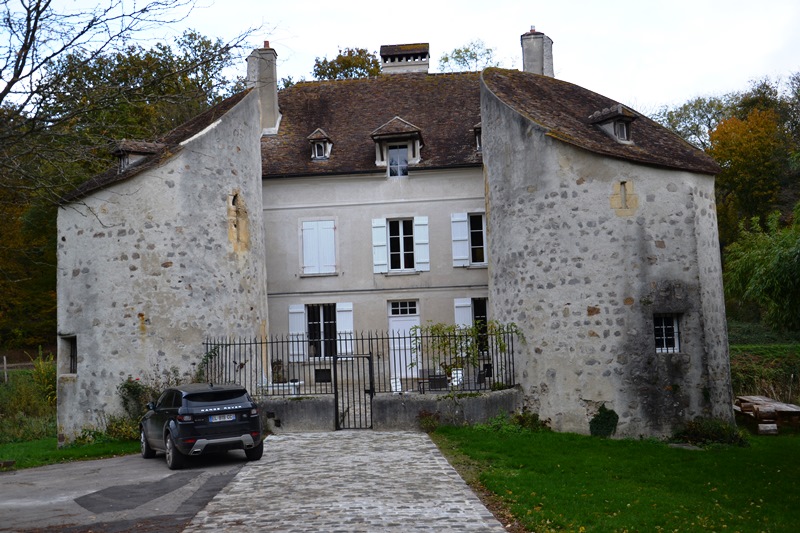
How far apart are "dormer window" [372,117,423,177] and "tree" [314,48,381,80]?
41.4 feet

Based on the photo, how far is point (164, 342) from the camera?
640 inches

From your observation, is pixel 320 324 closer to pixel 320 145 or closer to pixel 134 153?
pixel 320 145

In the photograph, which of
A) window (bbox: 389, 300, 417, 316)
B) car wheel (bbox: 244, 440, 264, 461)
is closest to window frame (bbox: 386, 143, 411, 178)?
window (bbox: 389, 300, 417, 316)

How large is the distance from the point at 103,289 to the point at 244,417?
20.1 ft

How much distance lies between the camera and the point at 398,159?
2195 cm

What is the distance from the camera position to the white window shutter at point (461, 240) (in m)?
21.5

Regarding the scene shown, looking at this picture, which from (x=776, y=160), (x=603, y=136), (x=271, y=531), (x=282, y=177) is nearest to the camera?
(x=271, y=531)

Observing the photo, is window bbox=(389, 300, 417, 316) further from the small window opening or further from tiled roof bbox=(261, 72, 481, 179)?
the small window opening

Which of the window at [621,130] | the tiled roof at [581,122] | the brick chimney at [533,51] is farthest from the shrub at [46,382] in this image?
the window at [621,130]

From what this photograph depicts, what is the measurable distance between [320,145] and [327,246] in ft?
10.0

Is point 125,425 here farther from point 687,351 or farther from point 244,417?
point 687,351

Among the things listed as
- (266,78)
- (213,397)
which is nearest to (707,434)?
(213,397)

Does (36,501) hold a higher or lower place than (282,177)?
lower

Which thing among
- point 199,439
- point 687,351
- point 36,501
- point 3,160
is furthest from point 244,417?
point 687,351
